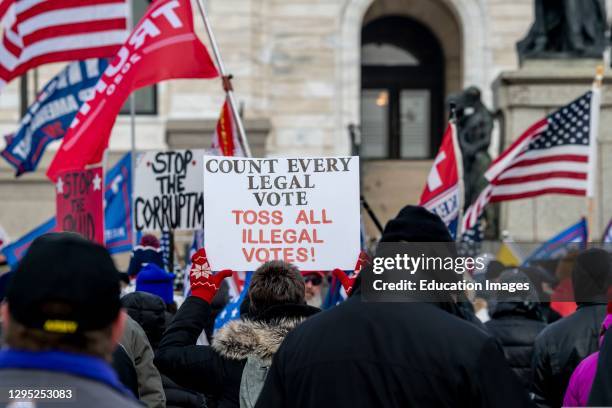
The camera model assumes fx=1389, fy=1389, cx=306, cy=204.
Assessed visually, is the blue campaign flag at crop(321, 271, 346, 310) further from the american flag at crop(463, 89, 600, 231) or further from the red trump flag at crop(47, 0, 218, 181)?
the american flag at crop(463, 89, 600, 231)

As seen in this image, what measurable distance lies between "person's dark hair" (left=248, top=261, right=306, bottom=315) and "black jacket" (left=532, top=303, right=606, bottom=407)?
1696mm

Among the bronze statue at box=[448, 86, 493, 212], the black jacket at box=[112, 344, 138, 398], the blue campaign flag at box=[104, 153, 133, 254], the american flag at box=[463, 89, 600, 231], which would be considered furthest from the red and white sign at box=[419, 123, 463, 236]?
the black jacket at box=[112, 344, 138, 398]

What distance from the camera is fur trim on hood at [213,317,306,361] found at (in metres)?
4.57

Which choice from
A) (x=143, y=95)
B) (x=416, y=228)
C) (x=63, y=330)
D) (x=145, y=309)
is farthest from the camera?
(x=143, y=95)

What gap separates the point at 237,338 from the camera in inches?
184

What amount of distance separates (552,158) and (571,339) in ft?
19.8

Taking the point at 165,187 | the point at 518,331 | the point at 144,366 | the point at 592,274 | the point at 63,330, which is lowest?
the point at 518,331

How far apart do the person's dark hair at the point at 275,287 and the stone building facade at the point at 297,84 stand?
18.8m

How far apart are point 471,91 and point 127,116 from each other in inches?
385

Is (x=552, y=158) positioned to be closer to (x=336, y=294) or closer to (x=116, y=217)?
(x=116, y=217)

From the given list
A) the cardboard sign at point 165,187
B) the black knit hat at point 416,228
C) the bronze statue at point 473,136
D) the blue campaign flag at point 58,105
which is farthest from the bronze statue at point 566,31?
the black knit hat at point 416,228

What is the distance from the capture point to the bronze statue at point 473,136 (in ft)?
51.3

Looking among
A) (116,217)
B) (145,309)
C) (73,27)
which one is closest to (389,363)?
(145,309)

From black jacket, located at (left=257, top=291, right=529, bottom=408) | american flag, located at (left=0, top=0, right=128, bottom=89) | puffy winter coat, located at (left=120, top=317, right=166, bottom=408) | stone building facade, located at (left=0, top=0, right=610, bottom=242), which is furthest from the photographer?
stone building facade, located at (left=0, top=0, right=610, bottom=242)
